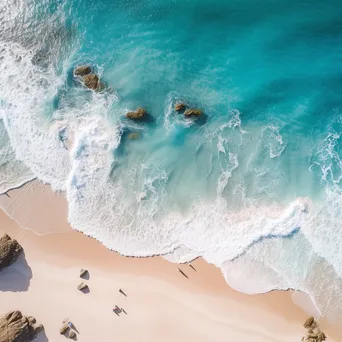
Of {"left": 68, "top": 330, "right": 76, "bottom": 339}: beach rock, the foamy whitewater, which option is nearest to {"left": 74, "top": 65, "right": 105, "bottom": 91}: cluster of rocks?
the foamy whitewater

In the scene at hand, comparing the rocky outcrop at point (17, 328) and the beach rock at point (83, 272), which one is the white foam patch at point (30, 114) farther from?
the rocky outcrop at point (17, 328)

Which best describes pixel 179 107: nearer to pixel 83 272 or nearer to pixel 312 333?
pixel 83 272

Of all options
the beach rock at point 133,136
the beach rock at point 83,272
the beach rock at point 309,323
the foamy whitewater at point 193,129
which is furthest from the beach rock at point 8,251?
the beach rock at point 309,323

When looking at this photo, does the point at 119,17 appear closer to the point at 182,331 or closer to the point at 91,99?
the point at 91,99

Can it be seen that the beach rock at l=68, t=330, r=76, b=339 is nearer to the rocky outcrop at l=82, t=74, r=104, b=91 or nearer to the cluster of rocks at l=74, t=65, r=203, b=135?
the cluster of rocks at l=74, t=65, r=203, b=135

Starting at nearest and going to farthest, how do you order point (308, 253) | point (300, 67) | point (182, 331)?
1. point (182, 331)
2. point (308, 253)
3. point (300, 67)

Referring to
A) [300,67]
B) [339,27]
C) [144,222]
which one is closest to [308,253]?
[144,222]

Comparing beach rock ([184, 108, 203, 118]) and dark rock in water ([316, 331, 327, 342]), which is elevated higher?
beach rock ([184, 108, 203, 118])

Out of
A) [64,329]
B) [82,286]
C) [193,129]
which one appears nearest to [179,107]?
[193,129]
